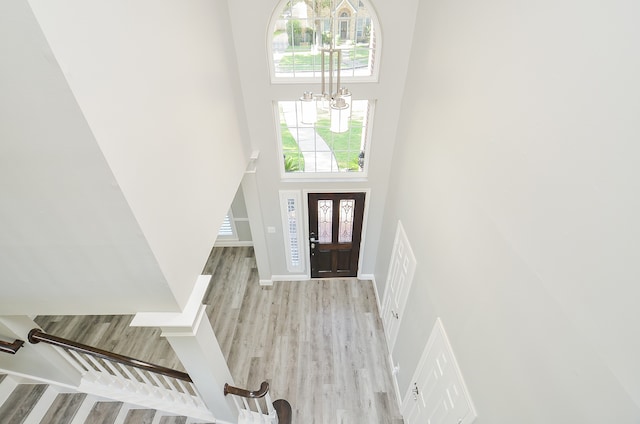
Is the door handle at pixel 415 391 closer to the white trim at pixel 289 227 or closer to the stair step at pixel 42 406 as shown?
the white trim at pixel 289 227

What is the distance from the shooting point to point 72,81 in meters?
1.10

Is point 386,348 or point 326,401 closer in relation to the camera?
point 326,401

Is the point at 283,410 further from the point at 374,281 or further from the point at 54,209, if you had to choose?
the point at 54,209

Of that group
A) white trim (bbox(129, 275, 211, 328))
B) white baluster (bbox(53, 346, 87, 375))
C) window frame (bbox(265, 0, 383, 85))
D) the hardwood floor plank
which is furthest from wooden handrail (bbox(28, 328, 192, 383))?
window frame (bbox(265, 0, 383, 85))

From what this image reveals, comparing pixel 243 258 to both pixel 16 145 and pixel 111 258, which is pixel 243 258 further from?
pixel 16 145

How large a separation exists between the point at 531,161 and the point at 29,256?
2.79 m

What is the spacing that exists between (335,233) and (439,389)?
2.70 m

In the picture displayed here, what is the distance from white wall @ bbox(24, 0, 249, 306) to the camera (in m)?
1.18

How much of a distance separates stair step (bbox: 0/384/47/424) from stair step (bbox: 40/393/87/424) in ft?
0.50

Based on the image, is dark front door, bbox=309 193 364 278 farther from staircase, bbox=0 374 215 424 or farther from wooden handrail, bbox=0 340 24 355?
wooden handrail, bbox=0 340 24 355

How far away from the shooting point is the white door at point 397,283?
125 inches

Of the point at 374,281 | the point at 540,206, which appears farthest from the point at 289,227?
the point at 540,206

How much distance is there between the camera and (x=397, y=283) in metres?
3.58

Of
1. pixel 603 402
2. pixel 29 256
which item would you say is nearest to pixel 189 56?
pixel 29 256
